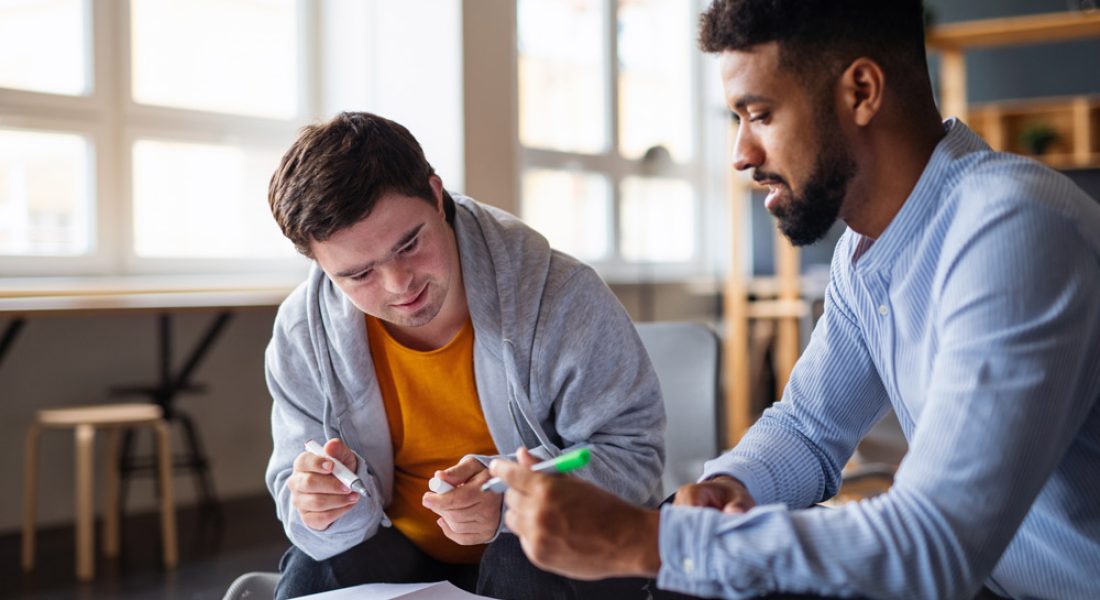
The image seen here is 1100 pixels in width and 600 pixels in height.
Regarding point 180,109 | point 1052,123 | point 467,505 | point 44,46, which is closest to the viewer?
point 467,505

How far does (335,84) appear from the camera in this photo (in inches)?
184

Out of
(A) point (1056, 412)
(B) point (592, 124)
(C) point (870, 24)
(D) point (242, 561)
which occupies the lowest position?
(D) point (242, 561)

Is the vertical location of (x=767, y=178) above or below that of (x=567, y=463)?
above

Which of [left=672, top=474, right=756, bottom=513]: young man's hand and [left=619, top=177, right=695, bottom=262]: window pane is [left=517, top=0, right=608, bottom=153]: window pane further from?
[left=672, top=474, right=756, bottom=513]: young man's hand

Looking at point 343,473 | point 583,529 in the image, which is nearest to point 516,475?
point 583,529

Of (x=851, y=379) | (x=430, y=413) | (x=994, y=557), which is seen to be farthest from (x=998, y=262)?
(x=430, y=413)

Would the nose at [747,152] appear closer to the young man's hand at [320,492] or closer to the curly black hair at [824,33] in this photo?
the curly black hair at [824,33]

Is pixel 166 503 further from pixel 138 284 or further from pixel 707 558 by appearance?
pixel 707 558

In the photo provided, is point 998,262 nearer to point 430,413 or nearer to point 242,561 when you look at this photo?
point 430,413

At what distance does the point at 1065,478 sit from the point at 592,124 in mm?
5088

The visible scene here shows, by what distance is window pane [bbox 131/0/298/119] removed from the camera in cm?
410

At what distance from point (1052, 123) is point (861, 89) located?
19.7ft

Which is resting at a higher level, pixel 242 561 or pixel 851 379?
pixel 851 379

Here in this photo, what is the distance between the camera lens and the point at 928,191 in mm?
976
